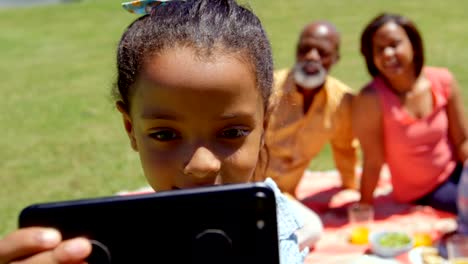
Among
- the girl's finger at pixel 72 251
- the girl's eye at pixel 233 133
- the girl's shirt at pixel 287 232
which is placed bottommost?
the girl's shirt at pixel 287 232

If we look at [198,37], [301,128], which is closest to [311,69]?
[301,128]

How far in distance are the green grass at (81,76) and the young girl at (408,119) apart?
91cm

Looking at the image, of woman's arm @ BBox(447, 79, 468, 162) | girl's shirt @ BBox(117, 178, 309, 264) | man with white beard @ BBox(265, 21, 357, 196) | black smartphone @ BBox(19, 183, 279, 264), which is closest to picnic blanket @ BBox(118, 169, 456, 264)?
man with white beard @ BBox(265, 21, 357, 196)

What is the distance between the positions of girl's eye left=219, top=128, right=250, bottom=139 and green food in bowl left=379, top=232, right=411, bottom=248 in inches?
74.3

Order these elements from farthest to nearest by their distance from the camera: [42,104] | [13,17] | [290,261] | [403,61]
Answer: [13,17] < [42,104] < [403,61] < [290,261]

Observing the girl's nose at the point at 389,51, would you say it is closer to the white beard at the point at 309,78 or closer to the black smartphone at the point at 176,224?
the white beard at the point at 309,78

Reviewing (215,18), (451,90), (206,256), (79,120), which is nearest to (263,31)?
(215,18)

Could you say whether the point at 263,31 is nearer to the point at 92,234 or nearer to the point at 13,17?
the point at 92,234

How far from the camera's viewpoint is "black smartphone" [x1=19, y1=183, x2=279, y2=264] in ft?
3.10

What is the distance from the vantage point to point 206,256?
0.97 metres

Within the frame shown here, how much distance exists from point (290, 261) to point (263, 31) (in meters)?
0.58

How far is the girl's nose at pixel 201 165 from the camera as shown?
135cm

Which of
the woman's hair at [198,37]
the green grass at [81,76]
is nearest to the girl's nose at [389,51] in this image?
the green grass at [81,76]

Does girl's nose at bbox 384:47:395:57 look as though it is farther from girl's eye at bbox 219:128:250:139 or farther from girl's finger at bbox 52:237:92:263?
girl's finger at bbox 52:237:92:263
